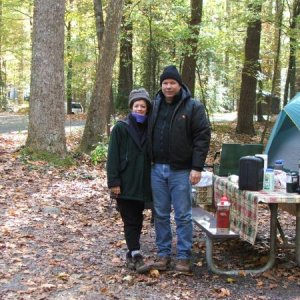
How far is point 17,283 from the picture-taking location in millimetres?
4594

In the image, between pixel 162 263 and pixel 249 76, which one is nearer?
pixel 162 263

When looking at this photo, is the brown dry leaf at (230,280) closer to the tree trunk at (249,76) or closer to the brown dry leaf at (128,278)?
the brown dry leaf at (128,278)

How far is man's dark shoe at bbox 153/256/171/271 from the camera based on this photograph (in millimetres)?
4871

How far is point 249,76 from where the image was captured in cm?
1605

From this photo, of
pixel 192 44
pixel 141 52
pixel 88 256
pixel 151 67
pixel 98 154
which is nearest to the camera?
pixel 88 256

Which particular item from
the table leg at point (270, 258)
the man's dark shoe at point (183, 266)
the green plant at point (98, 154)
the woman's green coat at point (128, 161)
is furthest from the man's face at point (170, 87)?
the green plant at point (98, 154)

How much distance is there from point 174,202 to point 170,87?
44.4 inches

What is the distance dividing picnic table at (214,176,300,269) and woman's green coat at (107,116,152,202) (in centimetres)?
95

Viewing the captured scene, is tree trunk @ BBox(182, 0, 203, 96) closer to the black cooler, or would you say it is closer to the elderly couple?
the elderly couple

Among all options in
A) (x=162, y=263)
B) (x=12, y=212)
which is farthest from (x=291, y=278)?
(x=12, y=212)

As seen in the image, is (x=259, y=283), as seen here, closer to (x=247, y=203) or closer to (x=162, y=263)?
(x=247, y=203)

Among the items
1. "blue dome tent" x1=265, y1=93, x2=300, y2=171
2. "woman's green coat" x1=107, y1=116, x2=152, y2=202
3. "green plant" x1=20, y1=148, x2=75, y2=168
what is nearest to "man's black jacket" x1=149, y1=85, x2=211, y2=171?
"woman's green coat" x1=107, y1=116, x2=152, y2=202

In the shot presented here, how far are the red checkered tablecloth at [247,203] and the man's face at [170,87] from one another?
3.90 ft

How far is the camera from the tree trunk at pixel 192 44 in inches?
541
